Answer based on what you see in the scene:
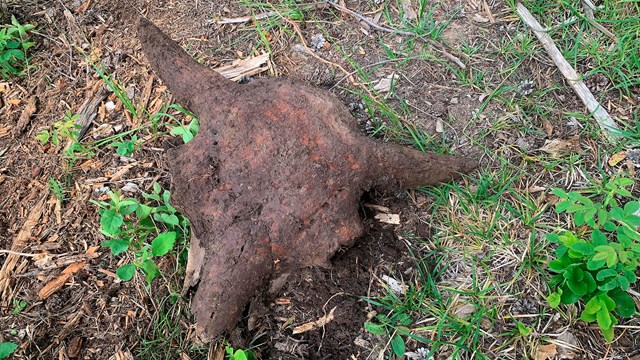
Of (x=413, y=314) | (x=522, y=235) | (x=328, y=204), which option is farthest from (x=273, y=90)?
(x=522, y=235)

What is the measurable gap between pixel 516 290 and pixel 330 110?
107 centimetres

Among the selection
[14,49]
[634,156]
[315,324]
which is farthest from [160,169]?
[634,156]

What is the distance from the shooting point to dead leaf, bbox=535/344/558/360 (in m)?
1.90

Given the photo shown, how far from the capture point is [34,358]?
2.05 meters

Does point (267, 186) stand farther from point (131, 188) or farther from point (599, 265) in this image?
point (599, 265)

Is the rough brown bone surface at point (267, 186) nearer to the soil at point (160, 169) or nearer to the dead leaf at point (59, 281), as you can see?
the soil at point (160, 169)

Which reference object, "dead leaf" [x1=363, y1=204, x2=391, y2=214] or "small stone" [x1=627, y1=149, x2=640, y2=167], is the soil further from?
"small stone" [x1=627, y1=149, x2=640, y2=167]

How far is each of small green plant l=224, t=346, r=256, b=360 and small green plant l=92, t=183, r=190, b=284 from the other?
18.2 inches

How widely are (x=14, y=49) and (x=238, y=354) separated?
7.16 feet

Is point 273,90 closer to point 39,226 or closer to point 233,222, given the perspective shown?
point 233,222

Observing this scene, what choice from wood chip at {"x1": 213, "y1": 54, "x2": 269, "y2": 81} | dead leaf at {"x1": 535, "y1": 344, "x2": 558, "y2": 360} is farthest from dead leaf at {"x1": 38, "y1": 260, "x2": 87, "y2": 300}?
dead leaf at {"x1": 535, "y1": 344, "x2": 558, "y2": 360}

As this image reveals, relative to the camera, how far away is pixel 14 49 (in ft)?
9.02

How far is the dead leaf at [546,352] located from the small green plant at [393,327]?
1.63 feet

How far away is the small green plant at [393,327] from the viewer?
1.95 m
